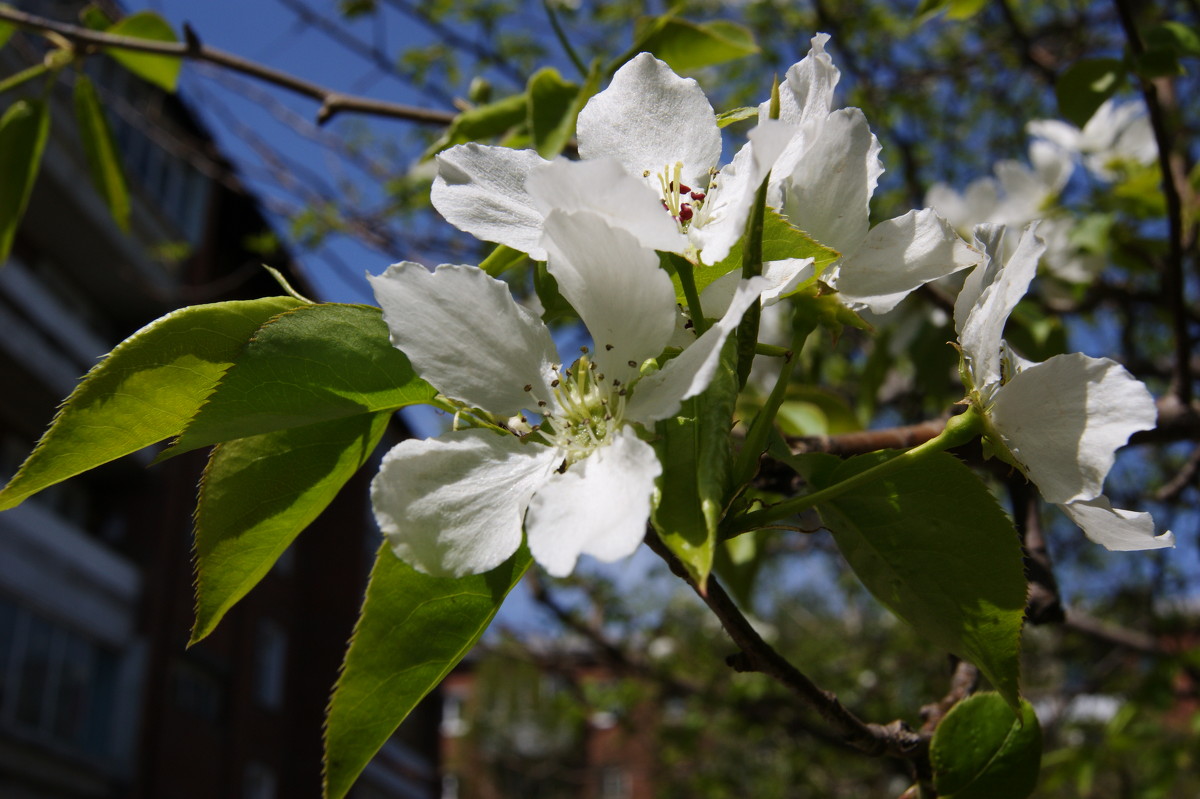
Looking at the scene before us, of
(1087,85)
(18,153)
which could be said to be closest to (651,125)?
(1087,85)

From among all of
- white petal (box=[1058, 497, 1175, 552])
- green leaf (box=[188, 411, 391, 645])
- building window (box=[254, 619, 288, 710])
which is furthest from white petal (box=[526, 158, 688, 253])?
building window (box=[254, 619, 288, 710])

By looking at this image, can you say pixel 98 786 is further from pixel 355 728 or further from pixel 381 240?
pixel 355 728

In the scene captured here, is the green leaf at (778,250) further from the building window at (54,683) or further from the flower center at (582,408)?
the building window at (54,683)

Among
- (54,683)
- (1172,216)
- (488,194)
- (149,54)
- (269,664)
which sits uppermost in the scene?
(149,54)

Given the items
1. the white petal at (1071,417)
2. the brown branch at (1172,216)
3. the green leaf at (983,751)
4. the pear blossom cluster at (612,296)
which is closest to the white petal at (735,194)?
the pear blossom cluster at (612,296)

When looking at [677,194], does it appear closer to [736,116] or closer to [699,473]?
[736,116]

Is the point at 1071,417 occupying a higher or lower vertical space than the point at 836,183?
lower
